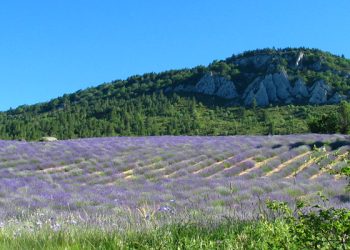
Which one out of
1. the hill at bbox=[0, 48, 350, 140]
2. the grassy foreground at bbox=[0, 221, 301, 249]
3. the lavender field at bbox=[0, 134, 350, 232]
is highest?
the hill at bbox=[0, 48, 350, 140]

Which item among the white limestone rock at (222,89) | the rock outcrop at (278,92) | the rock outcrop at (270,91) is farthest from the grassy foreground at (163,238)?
the white limestone rock at (222,89)

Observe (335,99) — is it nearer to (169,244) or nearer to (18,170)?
(18,170)

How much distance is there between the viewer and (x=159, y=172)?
2131cm

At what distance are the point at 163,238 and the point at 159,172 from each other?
16.5m

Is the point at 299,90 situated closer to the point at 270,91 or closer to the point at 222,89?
the point at 270,91

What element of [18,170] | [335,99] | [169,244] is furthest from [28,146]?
[335,99]

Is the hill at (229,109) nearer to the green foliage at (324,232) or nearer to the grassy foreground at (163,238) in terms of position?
the grassy foreground at (163,238)

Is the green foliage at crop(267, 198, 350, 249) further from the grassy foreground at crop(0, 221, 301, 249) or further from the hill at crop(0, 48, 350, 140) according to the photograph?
the hill at crop(0, 48, 350, 140)

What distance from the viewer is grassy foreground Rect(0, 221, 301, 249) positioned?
4.40 meters

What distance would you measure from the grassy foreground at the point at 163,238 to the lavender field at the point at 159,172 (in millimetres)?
2540

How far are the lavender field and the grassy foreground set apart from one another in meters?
2.54

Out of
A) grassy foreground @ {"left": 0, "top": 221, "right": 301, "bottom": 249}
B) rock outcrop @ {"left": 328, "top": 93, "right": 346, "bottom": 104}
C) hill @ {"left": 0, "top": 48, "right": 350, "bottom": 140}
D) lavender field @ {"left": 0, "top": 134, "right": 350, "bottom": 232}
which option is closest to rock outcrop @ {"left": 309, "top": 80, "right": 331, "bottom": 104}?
hill @ {"left": 0, "top": 48, "right": 350, "bottom": 140}

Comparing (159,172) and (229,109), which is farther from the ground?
(229,109)

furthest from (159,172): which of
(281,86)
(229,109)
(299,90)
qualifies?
(281,86)
